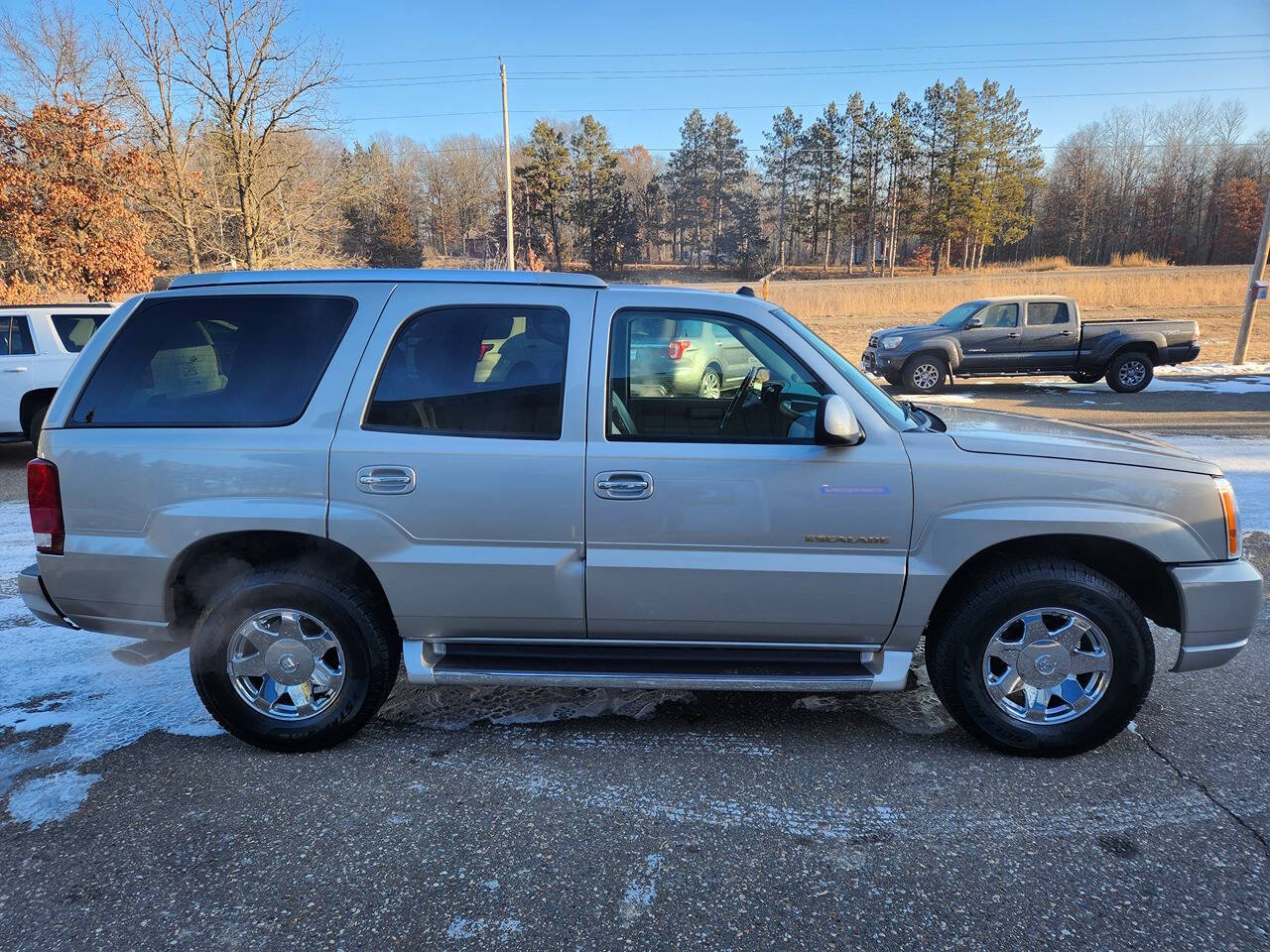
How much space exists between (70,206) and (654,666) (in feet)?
69.0

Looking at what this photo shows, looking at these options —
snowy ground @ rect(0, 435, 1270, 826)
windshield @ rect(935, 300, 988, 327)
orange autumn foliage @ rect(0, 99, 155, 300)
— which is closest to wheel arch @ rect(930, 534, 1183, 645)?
snowy ground @ rect(0, 435, 1270, 826)

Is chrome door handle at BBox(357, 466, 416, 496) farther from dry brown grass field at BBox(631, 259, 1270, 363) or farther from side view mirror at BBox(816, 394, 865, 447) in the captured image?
dry brown grass field at BBox(631, 259, 1270, 363)

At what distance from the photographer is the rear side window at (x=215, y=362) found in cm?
322

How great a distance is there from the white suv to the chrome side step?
856 cm

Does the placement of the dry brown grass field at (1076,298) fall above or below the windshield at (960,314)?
above

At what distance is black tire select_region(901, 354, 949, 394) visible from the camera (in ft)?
52.2

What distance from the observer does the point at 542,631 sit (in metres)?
3.24

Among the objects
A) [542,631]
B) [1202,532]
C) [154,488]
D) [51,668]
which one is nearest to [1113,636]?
[1202,532]

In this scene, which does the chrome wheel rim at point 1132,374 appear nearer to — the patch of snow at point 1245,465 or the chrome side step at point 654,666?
the patch of snow at point 1245,465

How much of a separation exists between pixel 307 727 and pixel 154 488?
3.73 ft

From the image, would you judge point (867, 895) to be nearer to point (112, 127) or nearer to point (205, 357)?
point (205, 357)

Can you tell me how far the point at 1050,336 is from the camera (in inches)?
634

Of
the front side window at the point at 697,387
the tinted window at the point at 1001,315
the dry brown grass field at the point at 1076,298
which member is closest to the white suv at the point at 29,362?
the front side window at the point at 697,387

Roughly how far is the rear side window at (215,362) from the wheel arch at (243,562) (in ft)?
1.61
